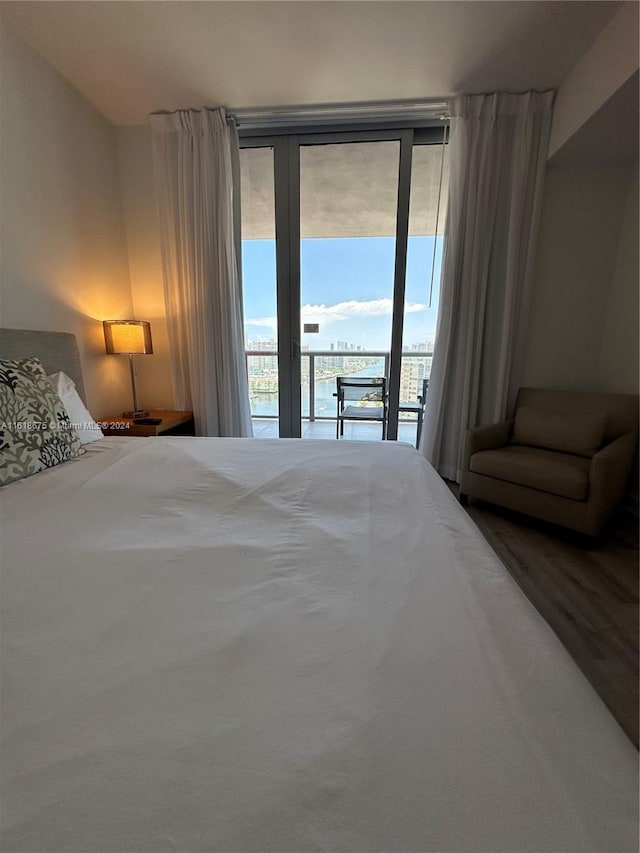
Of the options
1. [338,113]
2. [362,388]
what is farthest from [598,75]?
[362,388]

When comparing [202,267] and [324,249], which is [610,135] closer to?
[324,249]

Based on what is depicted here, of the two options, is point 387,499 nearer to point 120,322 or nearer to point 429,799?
point 429,799

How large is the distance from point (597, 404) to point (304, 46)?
2.94 metres

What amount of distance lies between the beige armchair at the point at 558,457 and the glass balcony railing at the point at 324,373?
0.89 meters

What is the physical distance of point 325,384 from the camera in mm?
5141

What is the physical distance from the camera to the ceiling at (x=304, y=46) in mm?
1877

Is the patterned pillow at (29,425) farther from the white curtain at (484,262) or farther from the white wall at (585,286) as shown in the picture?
the white wall at (585,286)

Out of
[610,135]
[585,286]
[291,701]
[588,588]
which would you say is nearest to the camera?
[291,701]

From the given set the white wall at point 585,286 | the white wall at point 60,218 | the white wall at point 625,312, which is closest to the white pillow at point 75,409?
the white wall at point 60,218

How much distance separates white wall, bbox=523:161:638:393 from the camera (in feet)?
8.48

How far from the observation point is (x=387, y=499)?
1184 millimetres

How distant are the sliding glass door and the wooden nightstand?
86 cm

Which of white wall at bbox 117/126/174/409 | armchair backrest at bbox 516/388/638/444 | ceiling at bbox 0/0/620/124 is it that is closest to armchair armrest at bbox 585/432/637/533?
armchair backrest at bbox 516/388/638/444

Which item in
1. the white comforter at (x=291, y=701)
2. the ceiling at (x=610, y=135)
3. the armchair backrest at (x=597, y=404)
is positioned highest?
the ceiling at (x=610, y=135)
